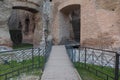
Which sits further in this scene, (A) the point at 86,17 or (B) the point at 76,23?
(B) the point at 76,23

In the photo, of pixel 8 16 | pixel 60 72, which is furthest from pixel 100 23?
pixel 8 16

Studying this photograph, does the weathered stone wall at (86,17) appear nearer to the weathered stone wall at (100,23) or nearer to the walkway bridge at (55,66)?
the weathered stone wall at (100,23)

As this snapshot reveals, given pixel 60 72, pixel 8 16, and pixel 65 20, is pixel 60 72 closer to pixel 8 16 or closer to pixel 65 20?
pixel 8 16

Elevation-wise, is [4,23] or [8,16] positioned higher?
[8,16]

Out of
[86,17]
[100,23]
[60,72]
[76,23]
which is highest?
[76,23]

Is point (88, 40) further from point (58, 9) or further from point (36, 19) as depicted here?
point (36, 19)

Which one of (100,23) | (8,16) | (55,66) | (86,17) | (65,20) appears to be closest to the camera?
(55,66)

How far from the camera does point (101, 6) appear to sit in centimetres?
834

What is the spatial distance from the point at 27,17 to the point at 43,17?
19.1 feet

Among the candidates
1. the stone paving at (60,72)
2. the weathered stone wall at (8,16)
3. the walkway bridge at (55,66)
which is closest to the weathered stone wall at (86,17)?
the weathered stone wall at (8,16)

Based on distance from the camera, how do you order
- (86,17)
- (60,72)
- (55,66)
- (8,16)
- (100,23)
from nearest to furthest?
1. (60,72)
2. (55,66)
3. (100,23)
4. (86,17)
5. (8,16)

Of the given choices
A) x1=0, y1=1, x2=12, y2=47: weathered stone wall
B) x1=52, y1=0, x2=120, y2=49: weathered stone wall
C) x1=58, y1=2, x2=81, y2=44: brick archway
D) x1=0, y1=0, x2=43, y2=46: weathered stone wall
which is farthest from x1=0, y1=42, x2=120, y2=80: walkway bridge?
x1=58, y1=2, x2=81, y2=44: brick archway

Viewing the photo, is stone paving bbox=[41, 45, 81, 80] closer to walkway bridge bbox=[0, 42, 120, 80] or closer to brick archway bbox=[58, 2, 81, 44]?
walkway bridge bbox=[0, 42, 120, 80]

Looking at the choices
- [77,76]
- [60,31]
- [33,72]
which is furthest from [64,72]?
[60,31]
